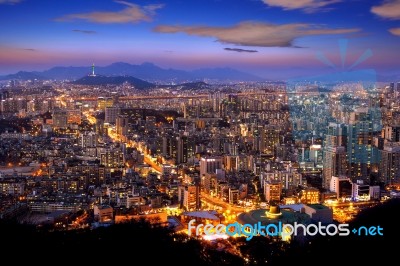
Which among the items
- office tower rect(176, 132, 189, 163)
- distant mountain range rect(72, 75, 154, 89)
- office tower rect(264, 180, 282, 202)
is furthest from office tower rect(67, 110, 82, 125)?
office tower rect(264, 180, 282, 202)

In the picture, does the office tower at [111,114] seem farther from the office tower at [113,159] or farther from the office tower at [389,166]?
the office tower at [389,166]

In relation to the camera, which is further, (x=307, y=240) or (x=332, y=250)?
(x=307, y=240)

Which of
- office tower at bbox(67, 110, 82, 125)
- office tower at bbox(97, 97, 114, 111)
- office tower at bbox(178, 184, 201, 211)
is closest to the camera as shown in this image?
office tower at bbox(178, 184, 201, 211)

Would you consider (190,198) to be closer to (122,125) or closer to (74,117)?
(122,125)

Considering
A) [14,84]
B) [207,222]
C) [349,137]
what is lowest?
[207,222]

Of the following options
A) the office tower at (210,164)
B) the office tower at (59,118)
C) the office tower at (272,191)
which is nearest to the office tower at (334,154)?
the office tower at (272,191)

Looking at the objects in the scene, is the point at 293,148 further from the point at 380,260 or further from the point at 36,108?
the point at 36,108

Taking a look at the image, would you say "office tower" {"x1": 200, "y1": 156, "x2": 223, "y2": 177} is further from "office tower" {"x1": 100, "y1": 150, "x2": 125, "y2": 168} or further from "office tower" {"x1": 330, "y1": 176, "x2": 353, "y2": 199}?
"office tower" {"x1": 330, "y1": 176, "x2": 353, "y2": 199}

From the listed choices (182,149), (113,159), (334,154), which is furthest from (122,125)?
(334,154)

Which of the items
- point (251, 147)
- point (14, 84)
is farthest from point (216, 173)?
point (14, 84)
